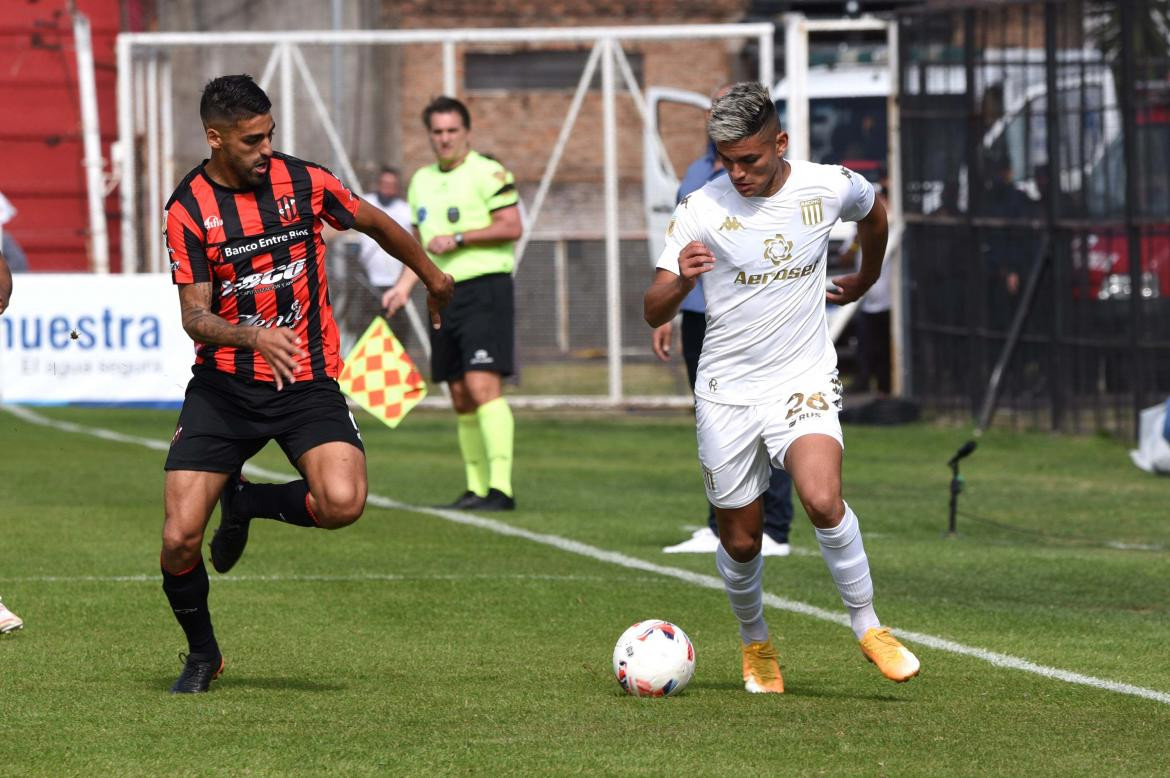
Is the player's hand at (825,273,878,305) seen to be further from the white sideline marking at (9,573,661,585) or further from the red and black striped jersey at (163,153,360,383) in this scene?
the white sideline marking at (9,573,661,585)

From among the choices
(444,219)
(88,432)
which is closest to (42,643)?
(444,219)

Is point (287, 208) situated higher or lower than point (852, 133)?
lower

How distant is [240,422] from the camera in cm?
709

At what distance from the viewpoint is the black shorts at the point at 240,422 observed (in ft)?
23.1

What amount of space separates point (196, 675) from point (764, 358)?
7.09 feet

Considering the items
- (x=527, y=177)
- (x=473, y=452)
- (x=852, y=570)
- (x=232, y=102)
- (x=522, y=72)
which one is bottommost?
(x=473, y=452)

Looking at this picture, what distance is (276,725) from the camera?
21.1ft

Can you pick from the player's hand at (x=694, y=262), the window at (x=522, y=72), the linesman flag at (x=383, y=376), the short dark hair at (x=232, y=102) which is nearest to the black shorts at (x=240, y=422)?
the short dark hair at (x=232, y=102)

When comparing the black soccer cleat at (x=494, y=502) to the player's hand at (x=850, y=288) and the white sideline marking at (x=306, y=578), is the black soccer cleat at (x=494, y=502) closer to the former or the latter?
the white sideline marking at (x=306, y=578)

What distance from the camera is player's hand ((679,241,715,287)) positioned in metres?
6.62

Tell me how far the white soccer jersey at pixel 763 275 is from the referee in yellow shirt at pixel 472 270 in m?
5.41

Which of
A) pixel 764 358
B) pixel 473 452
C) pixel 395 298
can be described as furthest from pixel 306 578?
pixel 764 358

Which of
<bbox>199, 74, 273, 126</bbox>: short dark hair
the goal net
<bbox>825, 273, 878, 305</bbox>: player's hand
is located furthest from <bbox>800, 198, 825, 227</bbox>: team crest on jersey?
the goal net

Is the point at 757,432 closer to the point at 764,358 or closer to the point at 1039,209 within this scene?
the point at 764,358
